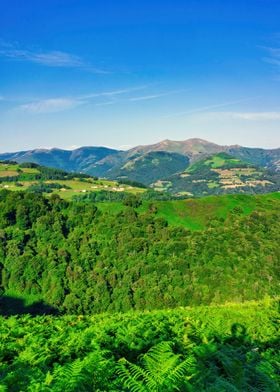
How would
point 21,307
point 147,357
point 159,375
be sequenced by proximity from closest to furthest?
point 159,375
point 147,357
point 21,307

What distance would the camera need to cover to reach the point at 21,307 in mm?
85938

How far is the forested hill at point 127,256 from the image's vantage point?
89750 mm

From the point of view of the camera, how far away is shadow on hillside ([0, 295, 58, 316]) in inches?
3300

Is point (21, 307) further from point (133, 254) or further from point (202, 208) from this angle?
point (202, 208)

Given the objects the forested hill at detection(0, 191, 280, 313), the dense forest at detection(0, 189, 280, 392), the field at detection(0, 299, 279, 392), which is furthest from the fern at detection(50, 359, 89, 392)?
the forested hill at detection(0, 191, 280, 313)

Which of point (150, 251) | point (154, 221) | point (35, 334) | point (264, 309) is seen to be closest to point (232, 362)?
point (35, 334)

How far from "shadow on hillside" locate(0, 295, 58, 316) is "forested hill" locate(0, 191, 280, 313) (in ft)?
4.75

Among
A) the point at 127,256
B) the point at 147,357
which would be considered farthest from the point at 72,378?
the point at 127,256

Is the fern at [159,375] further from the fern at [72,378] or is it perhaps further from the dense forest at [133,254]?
the dense forest at [133,254]

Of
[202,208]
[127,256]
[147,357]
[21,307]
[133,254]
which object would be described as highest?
[147,357]

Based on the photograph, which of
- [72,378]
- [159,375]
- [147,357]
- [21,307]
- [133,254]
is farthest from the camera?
[133,254]

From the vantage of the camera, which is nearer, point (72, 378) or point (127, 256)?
point (72, 378)

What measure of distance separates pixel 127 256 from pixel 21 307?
27.1 m

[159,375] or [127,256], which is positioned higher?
[159,375]
